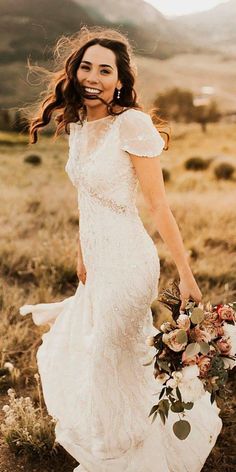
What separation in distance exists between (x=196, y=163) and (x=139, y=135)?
8.35 metres

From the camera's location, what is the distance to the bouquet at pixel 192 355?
233 cm

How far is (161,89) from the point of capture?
45.9ft

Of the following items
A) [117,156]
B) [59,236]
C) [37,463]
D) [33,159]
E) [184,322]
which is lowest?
[33,159]

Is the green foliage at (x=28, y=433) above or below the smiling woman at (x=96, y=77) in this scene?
below

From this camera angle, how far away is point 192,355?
230 cm

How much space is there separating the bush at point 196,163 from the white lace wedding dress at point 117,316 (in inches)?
311

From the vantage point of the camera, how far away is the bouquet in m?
2.33

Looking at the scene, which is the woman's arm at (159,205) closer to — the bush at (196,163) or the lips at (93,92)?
the lips at (93,92)

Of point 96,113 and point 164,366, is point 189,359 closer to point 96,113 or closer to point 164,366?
point 164,366

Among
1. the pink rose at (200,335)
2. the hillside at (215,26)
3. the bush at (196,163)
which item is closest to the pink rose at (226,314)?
the pink rose at (200,335)

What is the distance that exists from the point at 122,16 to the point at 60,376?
10.2m

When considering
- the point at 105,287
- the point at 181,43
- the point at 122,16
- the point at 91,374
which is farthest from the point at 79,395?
the point at 181,43

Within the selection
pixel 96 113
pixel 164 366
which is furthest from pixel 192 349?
pixel 96 113

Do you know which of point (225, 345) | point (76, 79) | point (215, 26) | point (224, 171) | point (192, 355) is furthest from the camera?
point (215, 26)
